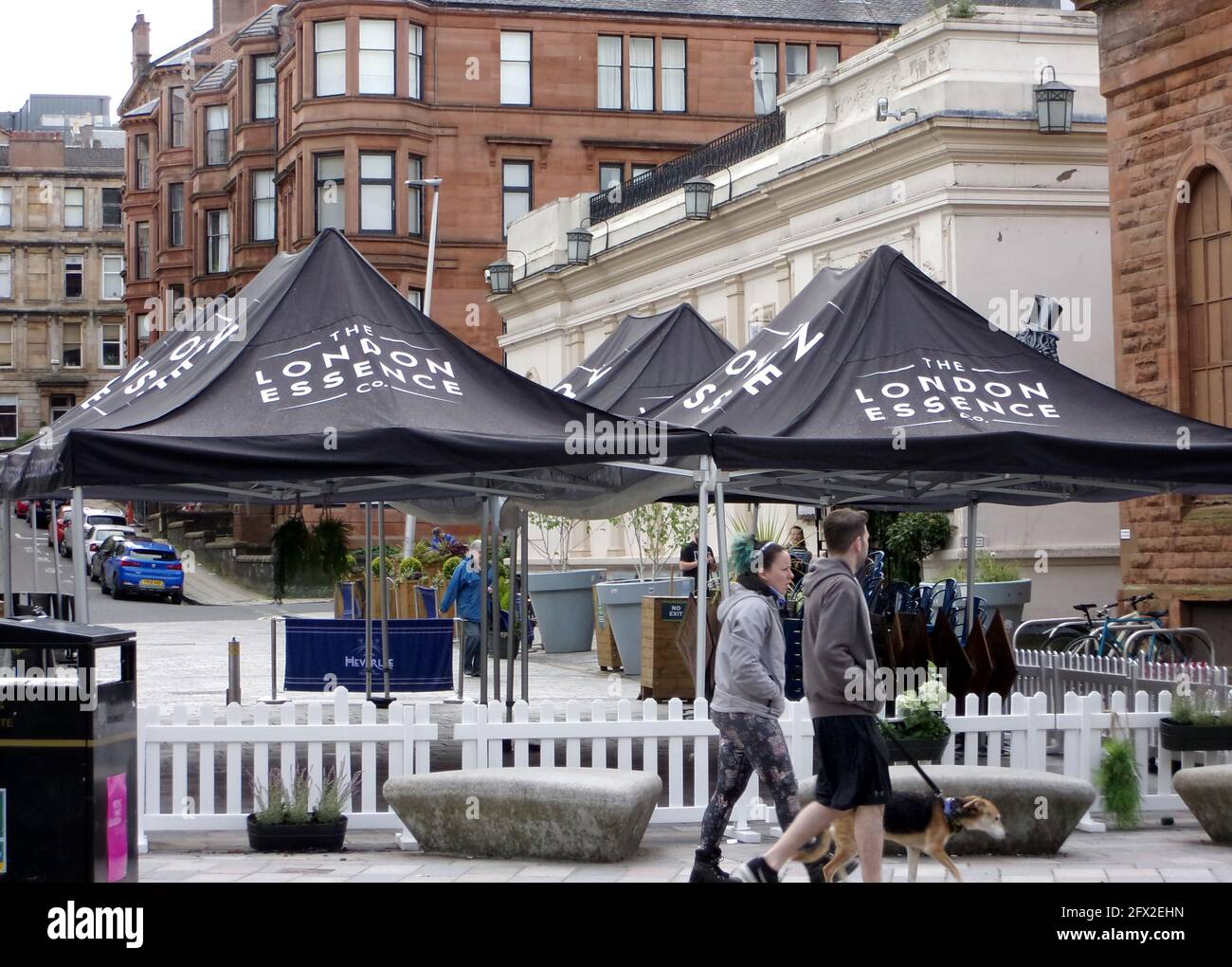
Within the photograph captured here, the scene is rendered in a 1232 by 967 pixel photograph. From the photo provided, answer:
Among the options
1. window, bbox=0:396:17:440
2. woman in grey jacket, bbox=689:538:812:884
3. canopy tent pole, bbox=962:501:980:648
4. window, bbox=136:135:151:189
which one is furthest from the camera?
window, bbox=0:396:17:440

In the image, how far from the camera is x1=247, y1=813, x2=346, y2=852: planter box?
10891 mm

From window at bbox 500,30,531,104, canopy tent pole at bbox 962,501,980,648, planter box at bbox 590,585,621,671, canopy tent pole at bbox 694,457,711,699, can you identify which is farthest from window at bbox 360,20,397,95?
canopy tent pole at bbox 694,457,711,699

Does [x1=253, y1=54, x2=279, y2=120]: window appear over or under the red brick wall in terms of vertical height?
over

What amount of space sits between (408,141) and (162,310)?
1977 cm

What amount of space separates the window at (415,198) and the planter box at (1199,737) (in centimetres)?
4185

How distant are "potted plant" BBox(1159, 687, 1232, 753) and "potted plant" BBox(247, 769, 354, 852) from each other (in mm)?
5568

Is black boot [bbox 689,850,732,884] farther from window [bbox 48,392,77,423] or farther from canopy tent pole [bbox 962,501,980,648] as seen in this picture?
window [bbox 48,392,77,423]

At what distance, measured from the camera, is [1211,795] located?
11.1m

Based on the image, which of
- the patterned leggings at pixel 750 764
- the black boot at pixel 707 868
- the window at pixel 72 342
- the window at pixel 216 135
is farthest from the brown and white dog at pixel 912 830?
the window at pixel 72 342

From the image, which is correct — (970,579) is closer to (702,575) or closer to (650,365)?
(650,365)

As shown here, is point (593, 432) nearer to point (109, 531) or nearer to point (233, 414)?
point (233, 414)

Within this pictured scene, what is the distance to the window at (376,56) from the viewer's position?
50.8m

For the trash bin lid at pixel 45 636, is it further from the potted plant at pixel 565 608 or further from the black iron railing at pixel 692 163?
the black iron railing at pixel 692 163
